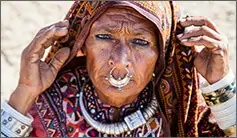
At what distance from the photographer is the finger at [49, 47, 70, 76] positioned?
3.09 meters

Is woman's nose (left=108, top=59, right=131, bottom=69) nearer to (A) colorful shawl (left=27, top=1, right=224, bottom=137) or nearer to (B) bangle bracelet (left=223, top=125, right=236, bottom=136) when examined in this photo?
(A) colorful shawl (left=27, top=1, right=224, bottom=137)

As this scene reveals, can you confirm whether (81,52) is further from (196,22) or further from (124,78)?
(196,22)

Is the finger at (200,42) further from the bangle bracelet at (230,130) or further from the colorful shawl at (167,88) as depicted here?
the bangle bracelet at (230,130)

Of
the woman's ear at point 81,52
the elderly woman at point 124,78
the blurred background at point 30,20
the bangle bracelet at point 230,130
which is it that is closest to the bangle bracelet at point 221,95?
the elderly woman at point 124,78

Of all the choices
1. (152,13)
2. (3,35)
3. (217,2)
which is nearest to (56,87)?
(152,13)

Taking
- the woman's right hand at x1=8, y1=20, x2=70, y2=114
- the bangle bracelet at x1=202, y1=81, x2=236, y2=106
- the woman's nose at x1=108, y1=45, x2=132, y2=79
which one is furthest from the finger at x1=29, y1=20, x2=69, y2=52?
the bangle bracelet at x1=202, y1=81, x2=236, y2=106

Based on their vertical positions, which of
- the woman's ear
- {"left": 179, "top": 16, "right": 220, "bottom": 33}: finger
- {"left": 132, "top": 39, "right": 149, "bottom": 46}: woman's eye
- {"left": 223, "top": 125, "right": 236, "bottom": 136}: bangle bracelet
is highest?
{"left": 179, "top": 16, "right": 220, "bottom": 33}: finger

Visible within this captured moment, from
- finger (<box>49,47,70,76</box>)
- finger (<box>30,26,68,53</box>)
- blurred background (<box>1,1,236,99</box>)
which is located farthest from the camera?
blurred background (<box>1,1,236,99</box>)

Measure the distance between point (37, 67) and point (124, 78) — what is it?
0.37m

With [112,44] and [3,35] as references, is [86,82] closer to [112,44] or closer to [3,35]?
[112,44]

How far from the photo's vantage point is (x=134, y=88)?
2.99 m

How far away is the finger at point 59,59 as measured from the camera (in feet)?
10.1

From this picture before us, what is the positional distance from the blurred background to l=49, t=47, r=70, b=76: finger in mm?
1866

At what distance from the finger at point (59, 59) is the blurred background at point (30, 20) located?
73.5 inches
